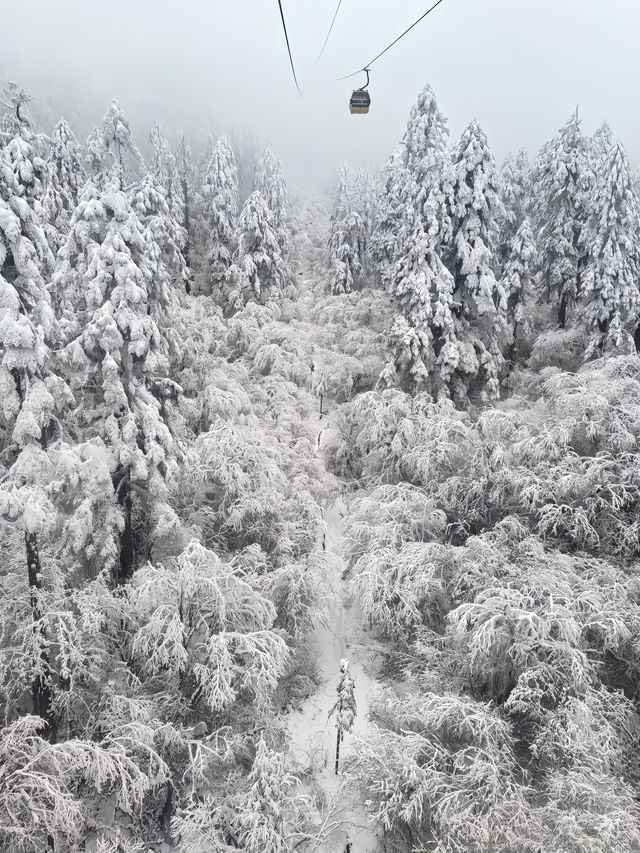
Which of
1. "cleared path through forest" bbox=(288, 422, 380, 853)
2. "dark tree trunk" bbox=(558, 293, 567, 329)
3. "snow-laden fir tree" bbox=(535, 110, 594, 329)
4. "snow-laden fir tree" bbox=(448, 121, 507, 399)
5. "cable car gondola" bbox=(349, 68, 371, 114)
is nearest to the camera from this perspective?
"cleared path through forest" bbox=(288, 422, 380, 853)

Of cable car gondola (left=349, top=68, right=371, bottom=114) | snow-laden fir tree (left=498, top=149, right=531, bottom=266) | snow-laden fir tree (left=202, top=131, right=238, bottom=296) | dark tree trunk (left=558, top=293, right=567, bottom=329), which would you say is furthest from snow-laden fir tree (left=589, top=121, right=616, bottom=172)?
snow-laden fir tree (left=202, top=131, right=238, bottom=296)

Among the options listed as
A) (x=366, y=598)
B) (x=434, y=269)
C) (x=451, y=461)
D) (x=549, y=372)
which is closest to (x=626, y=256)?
(x=549, y=372)

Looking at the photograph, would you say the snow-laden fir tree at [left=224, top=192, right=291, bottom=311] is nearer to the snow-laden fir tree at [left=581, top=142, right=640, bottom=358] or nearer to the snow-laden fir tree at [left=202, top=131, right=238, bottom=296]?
the snow-laden fir tree at [left=202, top=131, right=238, bottom=296]

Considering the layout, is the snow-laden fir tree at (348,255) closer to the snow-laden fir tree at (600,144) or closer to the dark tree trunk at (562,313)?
the dark tree trunk at (562,313)

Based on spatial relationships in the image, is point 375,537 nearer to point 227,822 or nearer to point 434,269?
point 227,822

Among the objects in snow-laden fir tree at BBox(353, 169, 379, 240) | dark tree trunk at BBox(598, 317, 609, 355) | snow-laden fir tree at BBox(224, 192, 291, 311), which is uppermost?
snow-laden fir tree at BBox(353, 169, 379, 240)

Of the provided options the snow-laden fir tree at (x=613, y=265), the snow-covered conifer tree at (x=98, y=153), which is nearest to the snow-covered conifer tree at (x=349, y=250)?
the snow-laden fir tree at (x=613, y=265)
